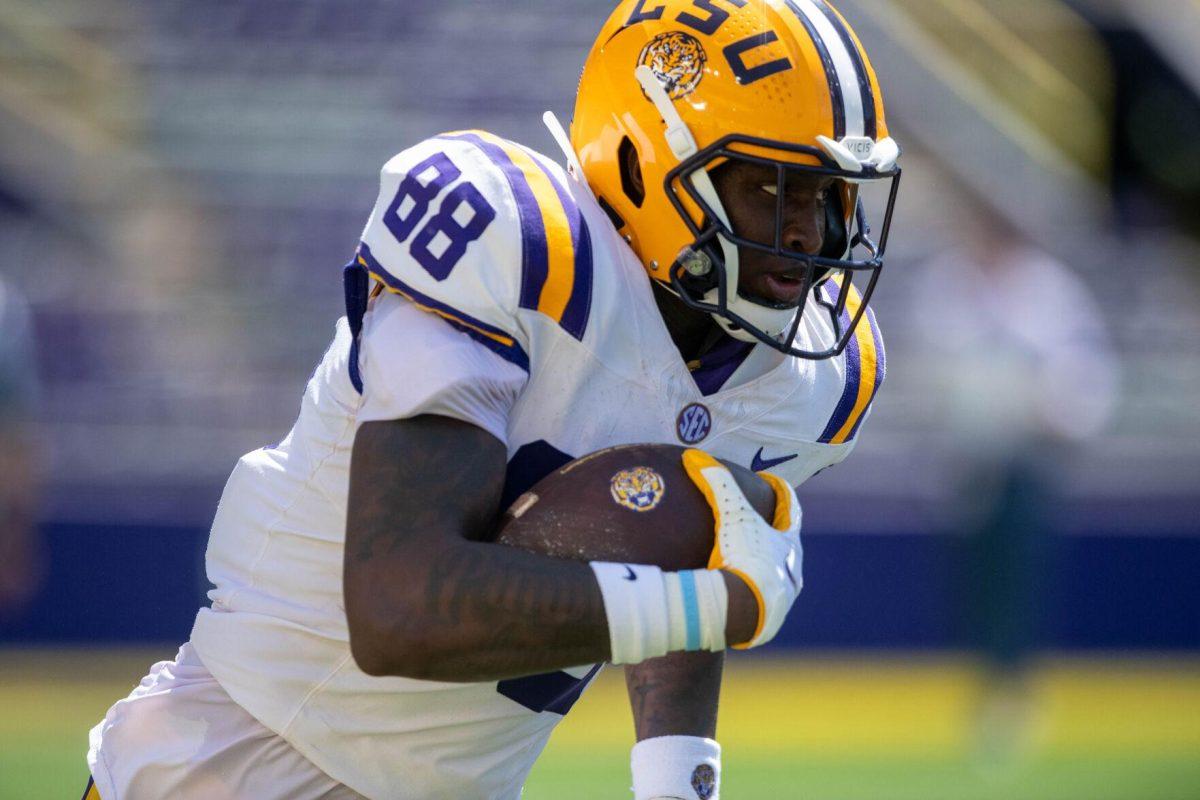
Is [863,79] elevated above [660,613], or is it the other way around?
[863,79]

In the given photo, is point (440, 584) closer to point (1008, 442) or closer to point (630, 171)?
point (630, 171)

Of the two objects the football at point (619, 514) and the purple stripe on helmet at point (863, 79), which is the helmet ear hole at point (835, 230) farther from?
the football at point (619, 514)

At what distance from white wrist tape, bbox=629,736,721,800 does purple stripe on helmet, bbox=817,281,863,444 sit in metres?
0.47

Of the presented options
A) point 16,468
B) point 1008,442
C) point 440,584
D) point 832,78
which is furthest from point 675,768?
point 16,468

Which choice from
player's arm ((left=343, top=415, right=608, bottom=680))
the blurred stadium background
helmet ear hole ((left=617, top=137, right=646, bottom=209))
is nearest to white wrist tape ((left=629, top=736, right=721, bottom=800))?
player's arm ((left=343, top=415, right=608, bottom=680))

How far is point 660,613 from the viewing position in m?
1.74

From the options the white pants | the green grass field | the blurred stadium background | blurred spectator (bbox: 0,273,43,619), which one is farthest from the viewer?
the blurred stadium background

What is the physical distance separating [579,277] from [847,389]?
0.58 metres

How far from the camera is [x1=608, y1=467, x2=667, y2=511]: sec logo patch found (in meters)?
Answer: 1.85

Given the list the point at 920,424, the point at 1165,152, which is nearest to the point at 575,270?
the point at 920,424

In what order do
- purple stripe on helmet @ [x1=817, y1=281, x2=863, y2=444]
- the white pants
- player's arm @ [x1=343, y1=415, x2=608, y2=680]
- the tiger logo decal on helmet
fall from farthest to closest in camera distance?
purple stripe on helmet @ [x1=817, y1=281, x2=863, y2=444], the tiger logo decal on helmet, the white pants, player's arm @ [x1=343, y1=415, x2=608, y2=680]

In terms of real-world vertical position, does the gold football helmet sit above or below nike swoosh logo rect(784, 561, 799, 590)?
above

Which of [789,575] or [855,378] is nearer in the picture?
[789,575]

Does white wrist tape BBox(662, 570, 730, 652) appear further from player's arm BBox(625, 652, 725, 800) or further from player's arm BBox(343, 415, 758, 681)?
player's arm BBox(625, 652, 725, 800)
